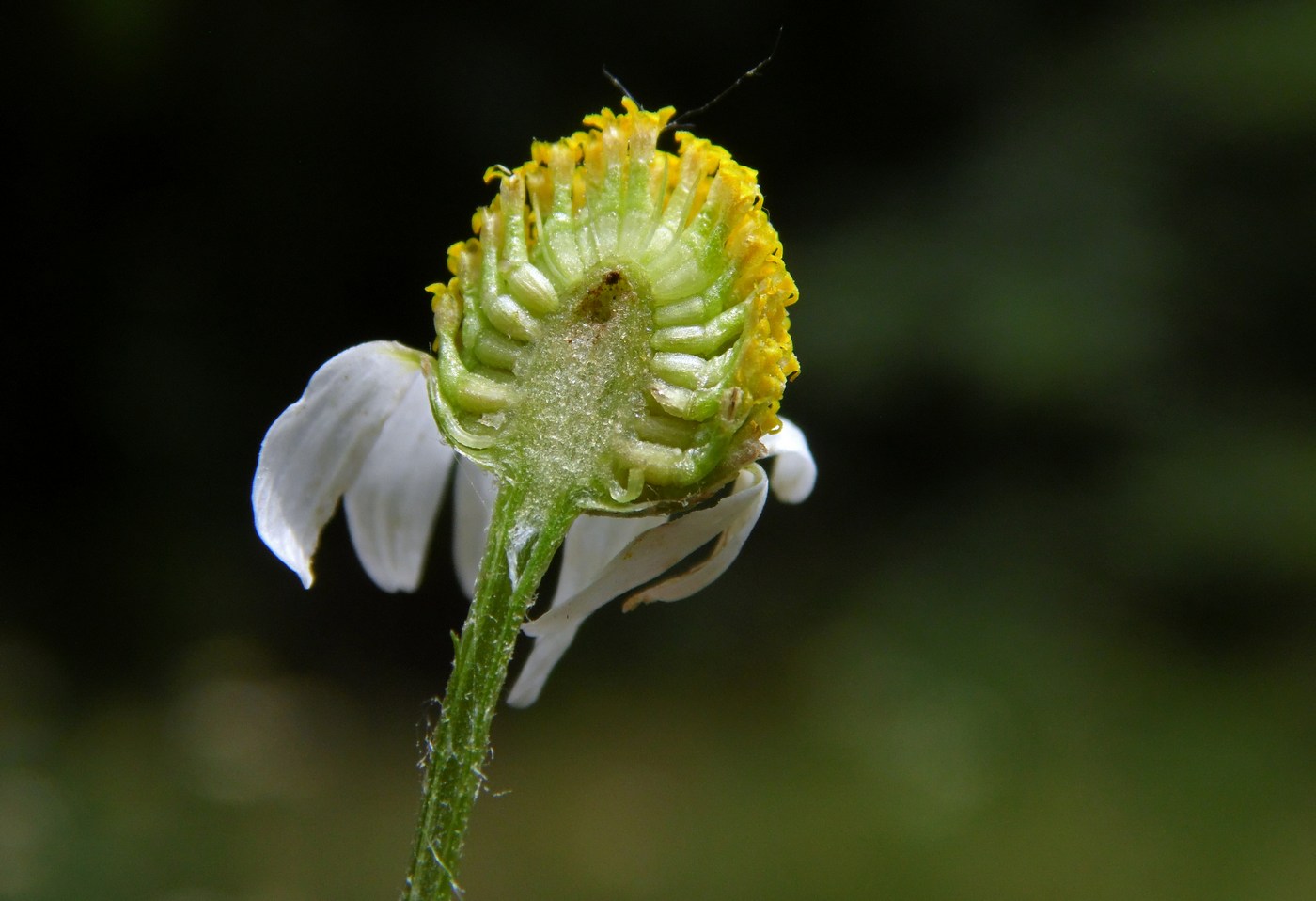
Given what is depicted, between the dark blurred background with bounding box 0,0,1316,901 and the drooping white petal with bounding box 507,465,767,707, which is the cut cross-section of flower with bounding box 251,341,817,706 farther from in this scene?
the dark blurred background with bounding box 0,0,1316,901

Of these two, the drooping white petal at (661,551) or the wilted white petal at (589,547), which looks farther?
the wilted white petal at (589,547)

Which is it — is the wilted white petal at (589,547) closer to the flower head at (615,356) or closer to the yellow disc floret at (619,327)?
the flower head at (615,356)

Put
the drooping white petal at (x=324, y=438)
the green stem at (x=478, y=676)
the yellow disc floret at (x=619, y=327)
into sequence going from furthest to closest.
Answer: the drooping white petal at (x=324, y=438) → the yellow disc floret at (x=619, y=327) → the green stem at (x=478, y=676)

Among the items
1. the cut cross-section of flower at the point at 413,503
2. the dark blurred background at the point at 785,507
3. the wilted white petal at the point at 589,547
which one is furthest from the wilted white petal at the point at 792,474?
the dark blurred background at the point at 785,507

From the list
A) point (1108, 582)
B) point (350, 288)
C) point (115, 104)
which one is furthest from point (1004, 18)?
point (115, 104)

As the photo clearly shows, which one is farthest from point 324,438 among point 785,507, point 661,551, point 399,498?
point 785,507

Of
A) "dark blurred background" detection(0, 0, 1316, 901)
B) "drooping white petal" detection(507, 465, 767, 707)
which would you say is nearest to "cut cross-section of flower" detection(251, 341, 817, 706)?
"drooping white petal" detection(507, 465, 767, 707)

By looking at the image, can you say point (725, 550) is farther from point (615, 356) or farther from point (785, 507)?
point (785, 507)
